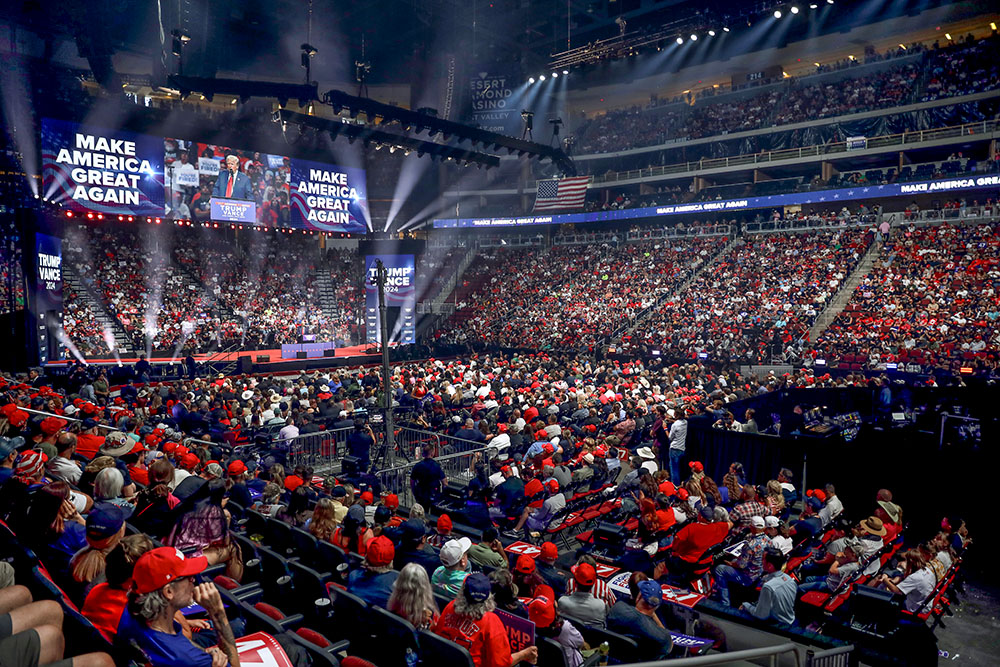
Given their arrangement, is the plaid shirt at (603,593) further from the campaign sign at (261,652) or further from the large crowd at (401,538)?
the campaign sign at (261,652)

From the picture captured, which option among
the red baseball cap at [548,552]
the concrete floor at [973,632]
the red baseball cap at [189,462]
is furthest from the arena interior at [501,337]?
the red baseball cap at [189,462]

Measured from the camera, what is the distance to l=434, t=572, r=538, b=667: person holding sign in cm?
410

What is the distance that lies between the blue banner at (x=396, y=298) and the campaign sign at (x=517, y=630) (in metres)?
26.3

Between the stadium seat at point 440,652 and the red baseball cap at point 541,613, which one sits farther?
the red baseball cap at point 541,613

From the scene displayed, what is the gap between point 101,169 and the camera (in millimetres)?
25656

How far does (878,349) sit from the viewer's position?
2339 cm

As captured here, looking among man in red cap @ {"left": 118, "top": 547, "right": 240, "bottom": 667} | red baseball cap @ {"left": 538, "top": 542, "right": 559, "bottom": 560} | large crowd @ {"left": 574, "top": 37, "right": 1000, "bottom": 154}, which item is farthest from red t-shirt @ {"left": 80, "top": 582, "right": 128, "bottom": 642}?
large crowd @ {"left": 574, "top": 37, "right": 1000, "bottom": 154}

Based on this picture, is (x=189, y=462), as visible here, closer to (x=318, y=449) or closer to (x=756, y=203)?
(x=318, y=449)

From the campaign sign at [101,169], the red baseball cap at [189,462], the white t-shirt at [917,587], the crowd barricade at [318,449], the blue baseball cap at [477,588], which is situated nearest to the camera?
the blue baseball cap at [477,588]

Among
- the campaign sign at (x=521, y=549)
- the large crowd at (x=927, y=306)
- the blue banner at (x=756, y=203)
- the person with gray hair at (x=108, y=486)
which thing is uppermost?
the blue banner at (x=756, y=203)

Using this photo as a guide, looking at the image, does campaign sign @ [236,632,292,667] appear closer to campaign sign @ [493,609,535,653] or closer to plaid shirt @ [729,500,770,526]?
campaign sign @ [493,609,535,653]

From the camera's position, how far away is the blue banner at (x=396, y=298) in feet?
102

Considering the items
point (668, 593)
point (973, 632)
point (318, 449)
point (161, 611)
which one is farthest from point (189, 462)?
point (973, 632)

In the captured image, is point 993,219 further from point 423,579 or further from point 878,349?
point 423,579
